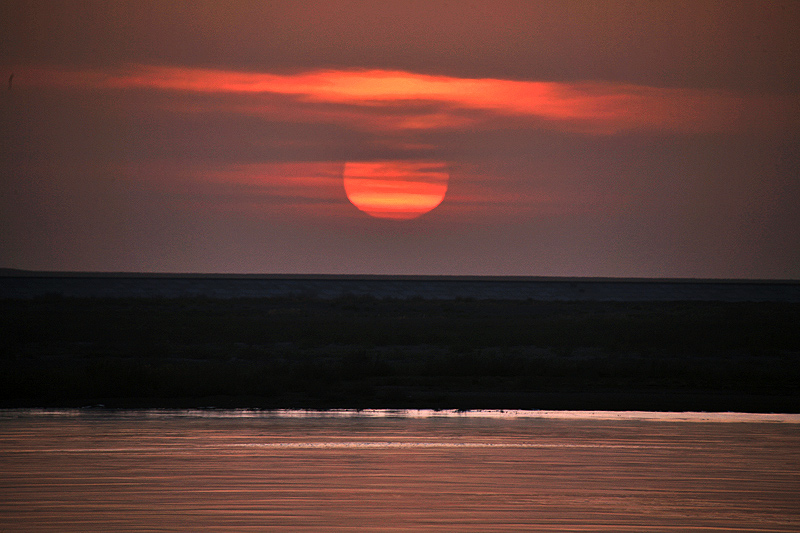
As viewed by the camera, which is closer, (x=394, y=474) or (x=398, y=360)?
(x=394, y=474)

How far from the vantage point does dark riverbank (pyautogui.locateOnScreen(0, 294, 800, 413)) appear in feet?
92.1

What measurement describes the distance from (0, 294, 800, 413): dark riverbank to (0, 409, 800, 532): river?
435 cm

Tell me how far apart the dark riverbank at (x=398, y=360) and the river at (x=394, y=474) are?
435 cm

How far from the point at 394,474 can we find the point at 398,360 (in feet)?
74.0

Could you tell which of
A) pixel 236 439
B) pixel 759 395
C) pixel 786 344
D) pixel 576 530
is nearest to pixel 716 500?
pixel 576 530

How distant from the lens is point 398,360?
126 feet

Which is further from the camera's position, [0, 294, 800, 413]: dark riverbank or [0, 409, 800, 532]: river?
[0, 294, 800, 413]: dark riverbank

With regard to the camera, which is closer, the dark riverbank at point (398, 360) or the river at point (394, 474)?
the river at point (394, 474)

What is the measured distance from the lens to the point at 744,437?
20609 mm

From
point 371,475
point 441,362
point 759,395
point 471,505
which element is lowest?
point 471,505

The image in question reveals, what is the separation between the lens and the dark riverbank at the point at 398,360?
28078 mm

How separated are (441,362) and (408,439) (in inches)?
594

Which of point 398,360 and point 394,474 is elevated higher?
point 398,360

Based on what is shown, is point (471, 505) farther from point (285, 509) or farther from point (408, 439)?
point (408, 439)
